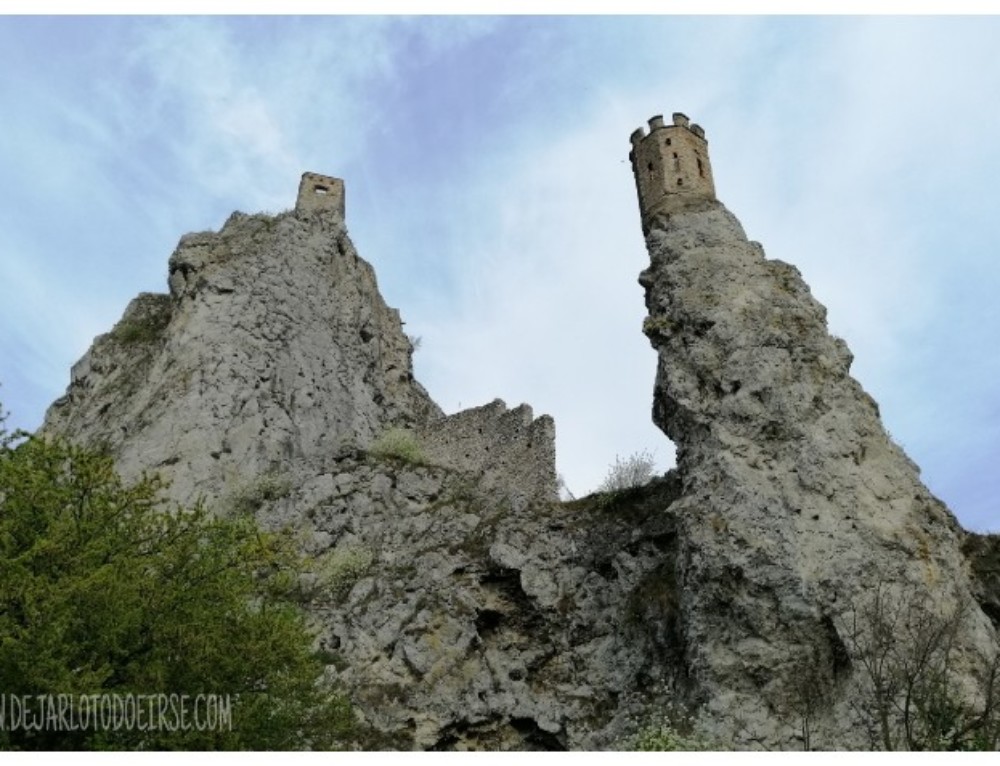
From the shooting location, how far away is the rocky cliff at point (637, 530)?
1595cm

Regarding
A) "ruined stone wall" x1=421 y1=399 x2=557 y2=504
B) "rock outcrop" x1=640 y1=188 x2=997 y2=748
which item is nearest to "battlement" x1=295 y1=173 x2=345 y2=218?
"ruined stone wall" x1=421 y1=399 x2=557 y2=504

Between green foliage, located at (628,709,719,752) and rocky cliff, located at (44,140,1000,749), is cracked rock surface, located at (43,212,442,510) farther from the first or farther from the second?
green foliage, located at (628,709,719,752)

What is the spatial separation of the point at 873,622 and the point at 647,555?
6.16 meters

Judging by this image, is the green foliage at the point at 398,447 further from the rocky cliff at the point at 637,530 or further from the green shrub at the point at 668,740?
the green shrub at the point at 668,740

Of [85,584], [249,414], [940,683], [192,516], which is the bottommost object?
[940,683]

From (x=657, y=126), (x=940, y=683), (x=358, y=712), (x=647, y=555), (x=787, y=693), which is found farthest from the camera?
(x=657, y=126)

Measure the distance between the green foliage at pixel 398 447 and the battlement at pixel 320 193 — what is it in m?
10.5

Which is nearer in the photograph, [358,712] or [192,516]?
[192,516]

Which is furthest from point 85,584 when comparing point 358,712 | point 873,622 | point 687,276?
point 687,276

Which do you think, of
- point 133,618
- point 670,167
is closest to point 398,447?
point 670,167

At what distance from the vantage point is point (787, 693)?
50.5 ft

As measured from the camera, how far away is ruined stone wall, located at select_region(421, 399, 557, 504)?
27578 millimetres

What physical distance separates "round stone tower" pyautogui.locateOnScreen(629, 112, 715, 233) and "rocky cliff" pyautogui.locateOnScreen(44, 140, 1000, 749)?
3.4 inches

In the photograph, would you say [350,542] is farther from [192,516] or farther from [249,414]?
[192,516]
